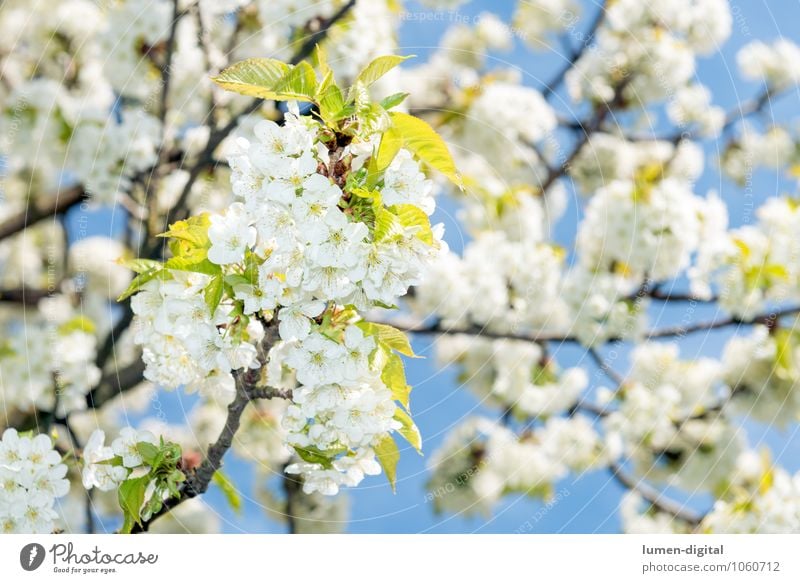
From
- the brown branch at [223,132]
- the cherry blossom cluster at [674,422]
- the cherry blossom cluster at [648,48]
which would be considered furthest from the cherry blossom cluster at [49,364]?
the cherry blossom cluster at [648,48]

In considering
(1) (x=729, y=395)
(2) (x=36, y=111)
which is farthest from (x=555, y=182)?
(2) (x=36, y=111)

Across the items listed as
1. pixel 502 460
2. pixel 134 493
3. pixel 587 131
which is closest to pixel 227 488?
pixel 134 493

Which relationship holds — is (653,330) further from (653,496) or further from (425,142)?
(425,142)

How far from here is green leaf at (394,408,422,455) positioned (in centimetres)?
156

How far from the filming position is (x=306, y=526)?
15.0 feet

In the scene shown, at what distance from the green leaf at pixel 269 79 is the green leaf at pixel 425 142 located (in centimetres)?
15

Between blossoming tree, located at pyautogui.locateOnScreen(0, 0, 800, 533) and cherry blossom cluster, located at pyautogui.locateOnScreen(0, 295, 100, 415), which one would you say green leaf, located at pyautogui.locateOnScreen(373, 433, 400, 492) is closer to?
blossoming tree, located at pyautogui.locateOnScreen(0, 0, 800, 533)

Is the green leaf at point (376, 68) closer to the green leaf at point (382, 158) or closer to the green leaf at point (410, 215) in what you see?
the green leaf at point (382, 158)

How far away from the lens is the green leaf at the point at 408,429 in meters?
1.56

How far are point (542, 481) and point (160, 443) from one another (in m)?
3.54

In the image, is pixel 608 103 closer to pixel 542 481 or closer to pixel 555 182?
pixel 555 182

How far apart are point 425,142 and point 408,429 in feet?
1.76
